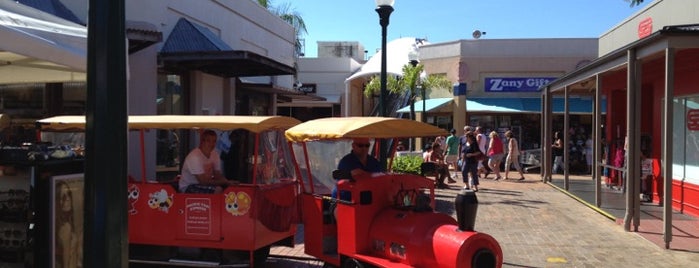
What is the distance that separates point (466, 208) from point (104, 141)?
299 centimetres

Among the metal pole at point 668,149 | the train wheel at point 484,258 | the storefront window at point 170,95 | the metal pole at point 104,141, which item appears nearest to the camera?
the metal pole at point 104,141

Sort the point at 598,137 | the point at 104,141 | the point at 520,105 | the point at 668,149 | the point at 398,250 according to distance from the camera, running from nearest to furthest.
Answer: the point at 104,141, the point at 398,250, the point at 668,149, the point at 598,137, the point at 520,105

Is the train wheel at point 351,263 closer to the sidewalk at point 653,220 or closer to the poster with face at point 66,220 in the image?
the poster with face at point 66,220

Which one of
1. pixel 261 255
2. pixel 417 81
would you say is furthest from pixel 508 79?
pixel 261 255

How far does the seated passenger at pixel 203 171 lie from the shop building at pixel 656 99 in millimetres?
5856

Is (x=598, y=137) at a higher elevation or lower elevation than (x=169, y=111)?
lower

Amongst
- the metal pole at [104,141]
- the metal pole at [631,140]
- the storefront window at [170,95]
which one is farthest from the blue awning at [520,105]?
the metal pole at [104,141]

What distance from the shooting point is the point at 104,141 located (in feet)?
9.94

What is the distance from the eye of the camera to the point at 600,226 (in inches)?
381

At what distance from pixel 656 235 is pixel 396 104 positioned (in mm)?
28197

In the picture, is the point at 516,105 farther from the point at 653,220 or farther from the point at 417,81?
the point at 653,220

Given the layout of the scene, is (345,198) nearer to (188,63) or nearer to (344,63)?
(188,63)

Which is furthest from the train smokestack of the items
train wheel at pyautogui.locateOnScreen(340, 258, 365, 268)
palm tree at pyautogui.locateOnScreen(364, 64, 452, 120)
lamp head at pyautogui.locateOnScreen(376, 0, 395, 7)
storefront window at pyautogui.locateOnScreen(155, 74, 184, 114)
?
palm tree at pyautogui.locateOnScreen(364, 64, 452, 120)

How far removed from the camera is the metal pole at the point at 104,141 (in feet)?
9.95
